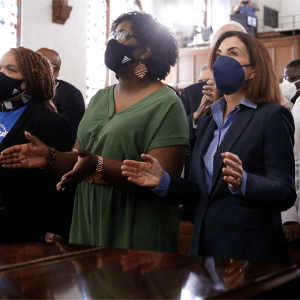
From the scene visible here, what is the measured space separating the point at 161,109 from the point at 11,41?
7.92 m

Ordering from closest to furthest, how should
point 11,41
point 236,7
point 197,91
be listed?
point 197,91, point 11,41, point 236,7

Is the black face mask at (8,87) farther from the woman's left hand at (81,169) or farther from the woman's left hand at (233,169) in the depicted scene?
the woman's left hand at (233,169)

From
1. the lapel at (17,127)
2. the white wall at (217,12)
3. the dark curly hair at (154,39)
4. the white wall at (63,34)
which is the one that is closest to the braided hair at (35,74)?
the lapel at (17,127)

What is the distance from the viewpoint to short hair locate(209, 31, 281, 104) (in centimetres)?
161

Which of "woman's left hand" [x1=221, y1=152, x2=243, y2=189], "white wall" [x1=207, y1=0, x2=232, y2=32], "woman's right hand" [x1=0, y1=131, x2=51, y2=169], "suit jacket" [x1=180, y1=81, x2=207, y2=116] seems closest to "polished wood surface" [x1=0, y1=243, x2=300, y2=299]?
"woman's left hand" [x1=221, y1=152, x2=243, y2=189]

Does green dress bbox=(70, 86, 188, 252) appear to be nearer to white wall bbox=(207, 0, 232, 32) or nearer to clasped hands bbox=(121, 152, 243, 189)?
clasped hands bbox=(121, 152, 243, 189)

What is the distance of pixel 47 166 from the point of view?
177cm

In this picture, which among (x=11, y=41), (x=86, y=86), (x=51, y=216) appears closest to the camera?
(x=51, y=216)

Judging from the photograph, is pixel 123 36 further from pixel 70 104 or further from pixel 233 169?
pixel 70 104

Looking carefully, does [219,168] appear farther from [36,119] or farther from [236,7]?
[236,7]

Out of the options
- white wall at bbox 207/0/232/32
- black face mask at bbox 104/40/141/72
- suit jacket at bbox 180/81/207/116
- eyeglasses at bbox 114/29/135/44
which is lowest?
suit jacket at bbox 180/81/207/116

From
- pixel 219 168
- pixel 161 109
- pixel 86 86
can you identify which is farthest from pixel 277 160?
pixel 86 86

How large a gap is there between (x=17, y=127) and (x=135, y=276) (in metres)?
1.43

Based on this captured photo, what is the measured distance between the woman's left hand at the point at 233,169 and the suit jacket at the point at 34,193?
1094 mm
